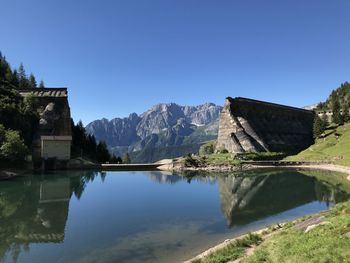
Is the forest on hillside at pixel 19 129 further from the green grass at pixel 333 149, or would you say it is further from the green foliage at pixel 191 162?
the green grass at pixel 333 149

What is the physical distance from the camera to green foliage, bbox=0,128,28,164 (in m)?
67.1

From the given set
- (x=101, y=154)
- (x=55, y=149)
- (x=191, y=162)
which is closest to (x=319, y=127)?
(x=191, y=162)

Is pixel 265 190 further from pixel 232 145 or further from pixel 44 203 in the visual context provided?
pixel 232 145

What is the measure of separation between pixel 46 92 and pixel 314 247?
10609 cm

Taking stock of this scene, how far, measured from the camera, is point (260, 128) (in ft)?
415

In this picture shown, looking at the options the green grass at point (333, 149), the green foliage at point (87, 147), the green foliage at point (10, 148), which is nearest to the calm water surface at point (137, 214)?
the green foliage at point (10, 148)

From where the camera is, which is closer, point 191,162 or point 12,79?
point 191,162

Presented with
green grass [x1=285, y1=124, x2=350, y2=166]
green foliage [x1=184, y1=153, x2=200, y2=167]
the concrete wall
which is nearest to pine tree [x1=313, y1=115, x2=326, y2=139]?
green grass [x1=285, y1=124, x2=350, y2=166]

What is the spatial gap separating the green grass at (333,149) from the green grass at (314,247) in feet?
227

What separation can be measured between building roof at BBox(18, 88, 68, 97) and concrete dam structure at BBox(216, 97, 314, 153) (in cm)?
5881

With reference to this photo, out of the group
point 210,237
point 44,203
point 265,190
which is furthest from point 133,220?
point 265,190

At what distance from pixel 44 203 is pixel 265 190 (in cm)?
3347

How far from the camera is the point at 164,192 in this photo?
176ft

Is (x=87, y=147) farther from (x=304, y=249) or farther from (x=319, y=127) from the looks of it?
(x=304, y=249)
